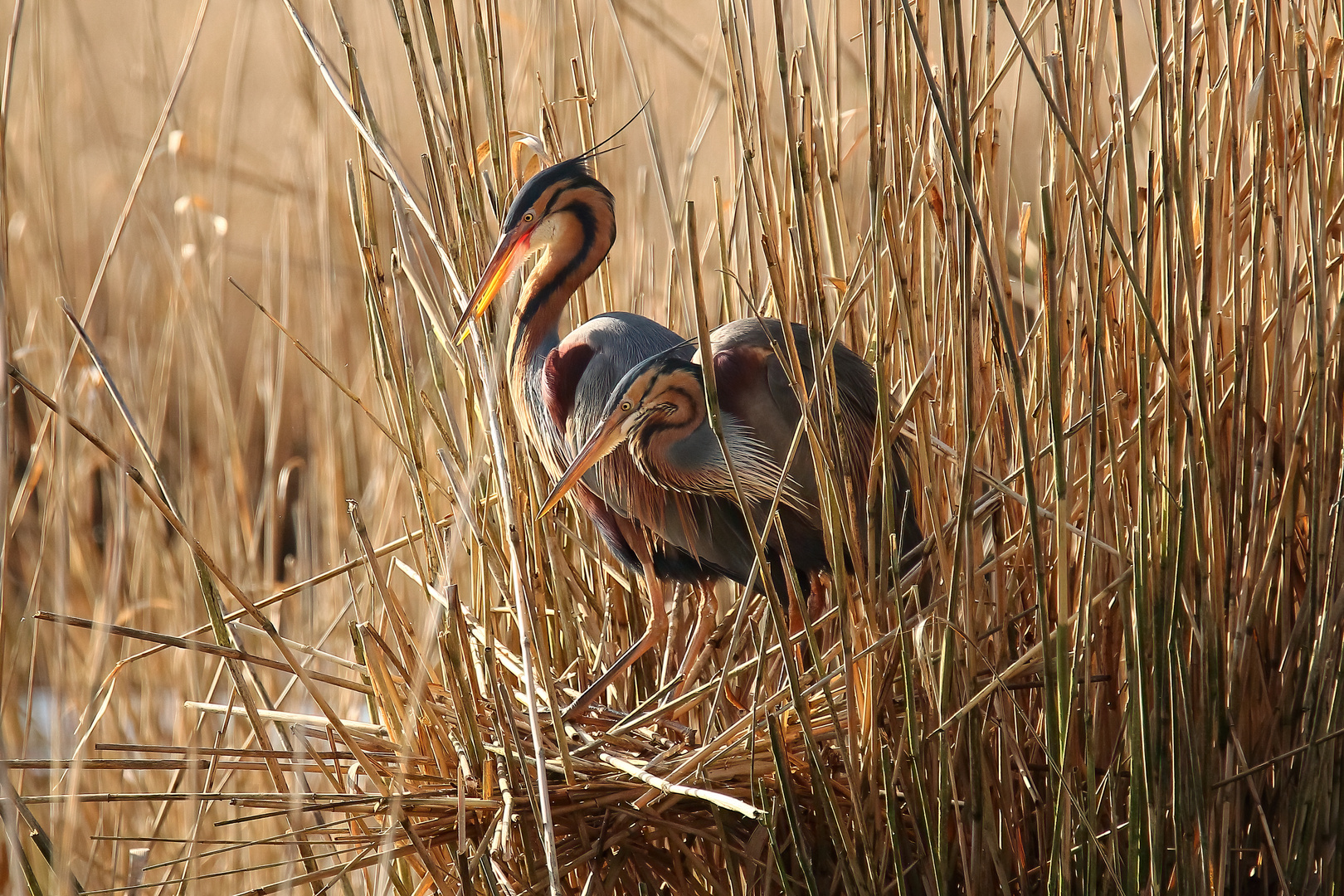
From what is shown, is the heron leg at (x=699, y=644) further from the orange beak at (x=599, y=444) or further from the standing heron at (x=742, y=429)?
the orange beak at (x=599, y=444)

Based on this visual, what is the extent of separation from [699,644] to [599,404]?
0.91 ft

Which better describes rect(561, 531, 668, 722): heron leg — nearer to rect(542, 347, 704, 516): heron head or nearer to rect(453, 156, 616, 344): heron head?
rect(542, 347, 704, 516): heron head

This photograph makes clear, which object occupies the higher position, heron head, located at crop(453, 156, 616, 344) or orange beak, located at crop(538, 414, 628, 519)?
heron head, located at crop(453, 156, 616, 344)

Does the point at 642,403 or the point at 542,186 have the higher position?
the point at 542,186

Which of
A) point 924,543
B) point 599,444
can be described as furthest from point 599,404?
point 924,543

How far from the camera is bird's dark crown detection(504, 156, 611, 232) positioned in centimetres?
117

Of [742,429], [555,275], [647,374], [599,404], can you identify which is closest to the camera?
[647,374]

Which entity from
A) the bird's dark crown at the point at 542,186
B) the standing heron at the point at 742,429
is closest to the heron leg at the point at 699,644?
the standing heron at the point at 742,429

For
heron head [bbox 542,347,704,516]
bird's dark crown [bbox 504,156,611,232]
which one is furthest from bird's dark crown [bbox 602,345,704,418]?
bird's dark crown [bbox 504,156,611,232]

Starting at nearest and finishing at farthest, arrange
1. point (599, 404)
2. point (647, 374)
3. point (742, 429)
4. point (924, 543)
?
point (924, 543) < point (647, 374) < point (742, 429) < point (599, 404)

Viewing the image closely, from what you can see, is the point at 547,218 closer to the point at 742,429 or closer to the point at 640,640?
the point at 742,429

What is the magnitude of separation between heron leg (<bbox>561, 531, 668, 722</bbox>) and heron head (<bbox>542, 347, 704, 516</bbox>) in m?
0.21

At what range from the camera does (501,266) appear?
1.14 meters

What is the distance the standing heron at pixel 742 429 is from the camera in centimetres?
104
